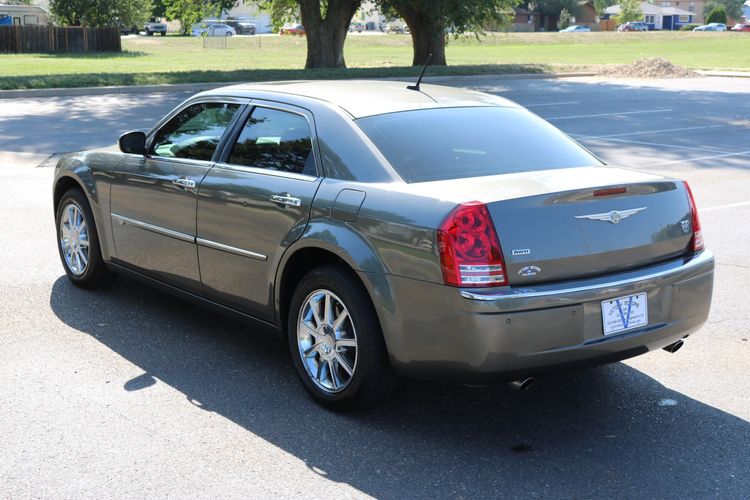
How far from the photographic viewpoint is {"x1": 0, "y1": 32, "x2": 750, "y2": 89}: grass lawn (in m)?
29.6

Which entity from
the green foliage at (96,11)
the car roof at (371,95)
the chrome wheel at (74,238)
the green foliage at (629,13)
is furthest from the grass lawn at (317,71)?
the green foliage at (629,13)

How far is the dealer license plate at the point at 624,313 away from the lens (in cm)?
436

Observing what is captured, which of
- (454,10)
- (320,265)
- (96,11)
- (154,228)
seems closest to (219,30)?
(96,11)

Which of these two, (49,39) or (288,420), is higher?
(49,39)

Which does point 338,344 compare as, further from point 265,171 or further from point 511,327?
point 265,171

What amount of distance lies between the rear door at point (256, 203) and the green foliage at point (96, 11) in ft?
192

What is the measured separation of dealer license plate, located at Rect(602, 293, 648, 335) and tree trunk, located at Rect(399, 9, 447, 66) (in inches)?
1249

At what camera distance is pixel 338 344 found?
15.6 ft

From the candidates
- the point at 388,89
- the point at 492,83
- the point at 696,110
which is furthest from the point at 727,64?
the point at 388,89

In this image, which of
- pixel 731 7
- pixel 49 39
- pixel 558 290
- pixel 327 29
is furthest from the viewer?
pixel 731 7

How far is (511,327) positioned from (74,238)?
3971 millimetres

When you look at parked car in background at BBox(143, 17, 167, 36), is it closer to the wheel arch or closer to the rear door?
the rear door

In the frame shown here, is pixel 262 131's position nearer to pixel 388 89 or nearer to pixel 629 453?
pixel 388 89

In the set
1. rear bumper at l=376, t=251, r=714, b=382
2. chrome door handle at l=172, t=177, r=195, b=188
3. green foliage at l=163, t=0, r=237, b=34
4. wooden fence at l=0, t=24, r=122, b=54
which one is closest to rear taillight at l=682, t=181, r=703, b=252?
rear bumper at l=376, t=251, r=714, b=382
